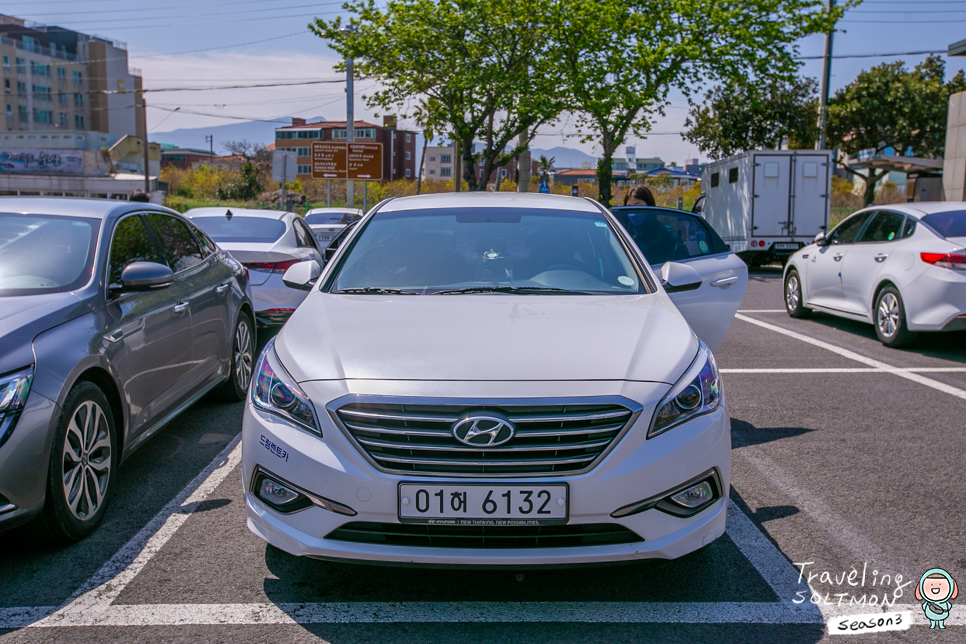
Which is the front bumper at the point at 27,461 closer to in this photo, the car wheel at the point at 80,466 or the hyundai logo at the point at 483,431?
the car wheel at the point at 80,466

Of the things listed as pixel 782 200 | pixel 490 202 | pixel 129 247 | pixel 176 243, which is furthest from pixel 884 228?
pixel 782 200

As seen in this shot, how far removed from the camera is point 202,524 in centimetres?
384

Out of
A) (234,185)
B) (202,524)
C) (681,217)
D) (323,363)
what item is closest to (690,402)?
(323,363)

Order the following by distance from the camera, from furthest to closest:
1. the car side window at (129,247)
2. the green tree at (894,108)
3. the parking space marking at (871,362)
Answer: the green tree at (894,108)
the parking space marking at (871,362)
the car side window at (129,247)

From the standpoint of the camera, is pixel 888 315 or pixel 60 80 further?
pixel 60 80

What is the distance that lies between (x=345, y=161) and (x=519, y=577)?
102ft

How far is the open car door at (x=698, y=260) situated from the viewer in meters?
5.80

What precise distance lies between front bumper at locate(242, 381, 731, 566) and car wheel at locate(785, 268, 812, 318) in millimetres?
9120

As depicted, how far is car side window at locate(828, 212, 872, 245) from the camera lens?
10117mm

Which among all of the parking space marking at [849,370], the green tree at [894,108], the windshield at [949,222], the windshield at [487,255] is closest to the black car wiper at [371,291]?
the windshield at [487,255]

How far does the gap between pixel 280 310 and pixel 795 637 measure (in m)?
6.73

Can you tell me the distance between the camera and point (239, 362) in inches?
248

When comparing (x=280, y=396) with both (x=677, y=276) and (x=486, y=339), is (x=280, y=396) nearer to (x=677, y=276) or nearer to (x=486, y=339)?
(x=486, y=339)

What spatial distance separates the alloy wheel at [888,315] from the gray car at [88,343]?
6923mm
